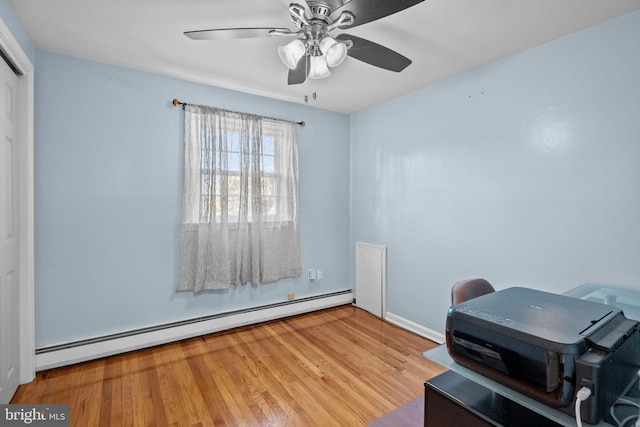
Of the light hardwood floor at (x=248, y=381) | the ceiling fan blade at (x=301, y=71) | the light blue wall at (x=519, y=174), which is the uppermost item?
the ceiling fan blade at (x=301, y=71)

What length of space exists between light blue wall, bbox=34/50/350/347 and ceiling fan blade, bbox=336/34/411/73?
170cm

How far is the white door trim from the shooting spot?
2.04m

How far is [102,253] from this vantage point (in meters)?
2.49

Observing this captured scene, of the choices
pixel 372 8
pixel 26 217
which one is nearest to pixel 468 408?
pixel 372 8

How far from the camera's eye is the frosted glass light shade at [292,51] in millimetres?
1605

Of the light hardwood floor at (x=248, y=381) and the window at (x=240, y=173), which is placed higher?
the window at (x=240, y=173)

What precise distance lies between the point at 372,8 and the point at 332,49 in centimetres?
34

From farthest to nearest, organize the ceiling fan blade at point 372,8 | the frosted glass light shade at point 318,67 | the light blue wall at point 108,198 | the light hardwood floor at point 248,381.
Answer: the light blue wall at point 108,198
the light hardwood floor at point 248,381
the frosted glass light shade at point 318,67
the ceiling fan blade at point 372,8

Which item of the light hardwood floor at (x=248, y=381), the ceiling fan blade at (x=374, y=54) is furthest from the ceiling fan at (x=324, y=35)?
the light hardwood floor at (x=248, y=381)

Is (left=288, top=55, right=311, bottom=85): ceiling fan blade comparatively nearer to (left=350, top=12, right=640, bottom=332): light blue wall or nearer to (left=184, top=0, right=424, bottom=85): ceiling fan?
(left=184, top=0, right=424, bottom=85): ceiling fan

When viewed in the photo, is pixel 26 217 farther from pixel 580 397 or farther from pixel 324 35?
pixel 580 397

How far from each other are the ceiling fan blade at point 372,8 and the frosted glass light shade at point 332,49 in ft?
0.53

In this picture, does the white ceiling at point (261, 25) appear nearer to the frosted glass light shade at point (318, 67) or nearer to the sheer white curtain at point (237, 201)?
the frosted glass light shade at point (318, 67)

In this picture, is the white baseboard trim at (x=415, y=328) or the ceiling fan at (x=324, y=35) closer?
the ceiling fan at (x=324, y=35)
